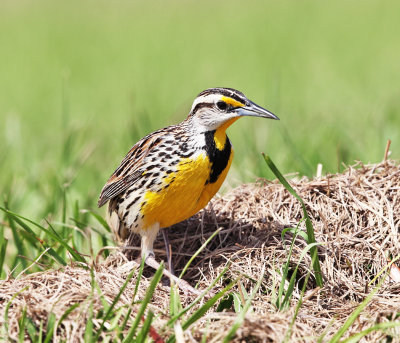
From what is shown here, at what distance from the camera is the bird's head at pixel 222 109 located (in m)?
4.02

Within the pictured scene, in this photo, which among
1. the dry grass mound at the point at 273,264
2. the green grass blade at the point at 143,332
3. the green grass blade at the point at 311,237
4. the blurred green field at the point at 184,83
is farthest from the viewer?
the blurred green field at the point at 184,83

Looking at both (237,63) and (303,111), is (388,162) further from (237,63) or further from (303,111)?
(237,63)

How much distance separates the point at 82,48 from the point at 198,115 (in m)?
10.1

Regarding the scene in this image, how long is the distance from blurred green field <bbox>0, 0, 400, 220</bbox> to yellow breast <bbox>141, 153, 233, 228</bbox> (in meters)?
1.34

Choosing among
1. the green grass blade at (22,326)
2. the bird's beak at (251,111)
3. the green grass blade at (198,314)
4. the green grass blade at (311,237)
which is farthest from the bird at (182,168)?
the green grass blade at (22,326)

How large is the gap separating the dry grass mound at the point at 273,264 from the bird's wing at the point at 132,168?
0.41 m

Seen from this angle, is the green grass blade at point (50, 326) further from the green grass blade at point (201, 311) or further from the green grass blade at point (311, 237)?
the green grass blade at point (311, 237)

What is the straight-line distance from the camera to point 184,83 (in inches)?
414

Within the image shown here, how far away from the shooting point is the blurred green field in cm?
631

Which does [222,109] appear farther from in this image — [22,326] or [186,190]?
[22,326]

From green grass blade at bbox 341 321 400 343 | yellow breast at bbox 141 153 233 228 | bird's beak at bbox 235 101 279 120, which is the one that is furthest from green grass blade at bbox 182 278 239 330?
bird's beak at bbox 235 101 279 120

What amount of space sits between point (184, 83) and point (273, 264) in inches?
273

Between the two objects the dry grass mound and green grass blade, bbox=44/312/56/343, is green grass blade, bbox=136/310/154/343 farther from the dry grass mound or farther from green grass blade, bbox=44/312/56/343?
green grass blade, bbox=44/312/56/343

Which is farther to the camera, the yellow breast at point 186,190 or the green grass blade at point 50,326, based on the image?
Answer: the yellow breast at point 186,190
